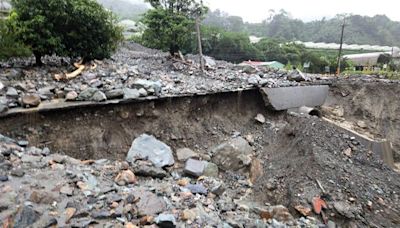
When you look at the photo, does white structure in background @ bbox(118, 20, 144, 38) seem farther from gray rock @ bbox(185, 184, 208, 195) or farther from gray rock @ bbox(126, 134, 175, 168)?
gray rock @ bbox(185, 184, 208, 195)

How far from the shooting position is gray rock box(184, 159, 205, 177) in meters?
5.78

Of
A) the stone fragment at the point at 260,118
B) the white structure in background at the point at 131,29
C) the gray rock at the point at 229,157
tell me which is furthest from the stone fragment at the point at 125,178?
the white structure in background at the point at 131,29

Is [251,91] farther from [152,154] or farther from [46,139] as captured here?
[46,139]

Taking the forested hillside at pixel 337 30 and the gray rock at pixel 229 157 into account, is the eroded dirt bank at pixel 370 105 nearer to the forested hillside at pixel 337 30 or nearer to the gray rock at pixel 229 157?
the gray rock at pixel 229 157

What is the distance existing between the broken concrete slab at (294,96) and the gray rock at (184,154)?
2.75m

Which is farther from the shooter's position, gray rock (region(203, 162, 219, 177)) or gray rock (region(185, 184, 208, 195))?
gray rock (region(203, 162, 219, 177))

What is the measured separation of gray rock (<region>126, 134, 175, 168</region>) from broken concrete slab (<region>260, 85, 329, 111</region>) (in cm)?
333

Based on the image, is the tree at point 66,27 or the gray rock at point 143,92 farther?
the tree at point 66,27

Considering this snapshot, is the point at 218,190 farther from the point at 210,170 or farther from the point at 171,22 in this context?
the point at 171,22

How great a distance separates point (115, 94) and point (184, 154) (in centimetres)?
184

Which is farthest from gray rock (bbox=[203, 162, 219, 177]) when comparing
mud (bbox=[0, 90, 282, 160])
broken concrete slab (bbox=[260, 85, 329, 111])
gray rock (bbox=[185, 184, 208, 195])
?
broken concrete slab (bbox=[260, 85, 329, 111])

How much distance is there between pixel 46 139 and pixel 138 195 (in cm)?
233

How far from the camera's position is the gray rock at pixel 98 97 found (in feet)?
19.8

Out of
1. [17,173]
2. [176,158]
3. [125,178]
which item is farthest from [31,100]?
[176,158]
